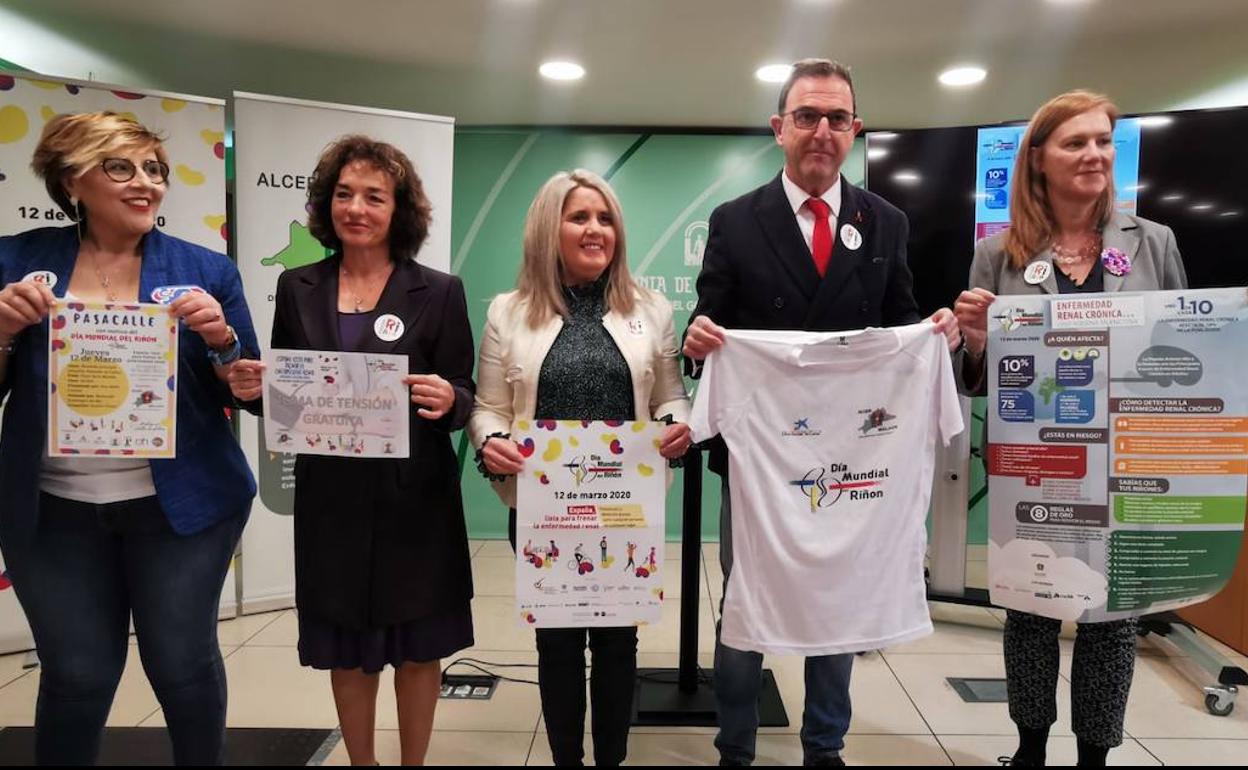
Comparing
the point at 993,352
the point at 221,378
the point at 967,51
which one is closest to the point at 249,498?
the point at 221,378

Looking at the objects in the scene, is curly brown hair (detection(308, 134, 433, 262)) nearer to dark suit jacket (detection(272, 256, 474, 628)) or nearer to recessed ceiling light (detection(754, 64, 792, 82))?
dark suit jacket (detection(272, 256, 474, 628))

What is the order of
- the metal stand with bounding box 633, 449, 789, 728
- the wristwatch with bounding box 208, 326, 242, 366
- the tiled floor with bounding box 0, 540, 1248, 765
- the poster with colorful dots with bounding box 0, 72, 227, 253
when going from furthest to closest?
the poster with colorful dots with bounding box 0, 72, 227, 253
the metal stand with bounding box 633, 449, 789, 728
the tiled floor with bounding box 0, 540, 1248, 765
the wristwatch with bounding box 208, 326, 242, 366

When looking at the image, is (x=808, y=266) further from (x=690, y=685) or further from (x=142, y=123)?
(x=142, y=123)

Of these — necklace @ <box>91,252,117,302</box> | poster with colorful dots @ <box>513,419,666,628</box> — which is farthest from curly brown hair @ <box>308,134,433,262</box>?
poster with colorful dots @ <box>513,419,666,628</box>

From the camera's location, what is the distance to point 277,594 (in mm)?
3713

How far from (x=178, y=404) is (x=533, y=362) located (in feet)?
2.53

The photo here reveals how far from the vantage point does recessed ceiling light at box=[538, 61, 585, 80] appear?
3.72m

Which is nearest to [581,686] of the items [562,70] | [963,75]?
[562,70]

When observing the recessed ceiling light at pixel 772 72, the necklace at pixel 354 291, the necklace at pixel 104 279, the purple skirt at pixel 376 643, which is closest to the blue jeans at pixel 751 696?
the purple skirt at pixel 376 643

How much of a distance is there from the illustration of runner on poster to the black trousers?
102 cm

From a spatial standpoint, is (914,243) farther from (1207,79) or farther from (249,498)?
(249,498)

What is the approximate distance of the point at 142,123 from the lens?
10.0 ft

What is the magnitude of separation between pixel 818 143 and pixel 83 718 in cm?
214

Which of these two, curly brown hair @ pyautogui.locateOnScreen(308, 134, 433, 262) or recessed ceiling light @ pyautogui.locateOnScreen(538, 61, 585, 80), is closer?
curly brown hair @ pyautogui.locateOnScreen(308, 134, 433, 262)
